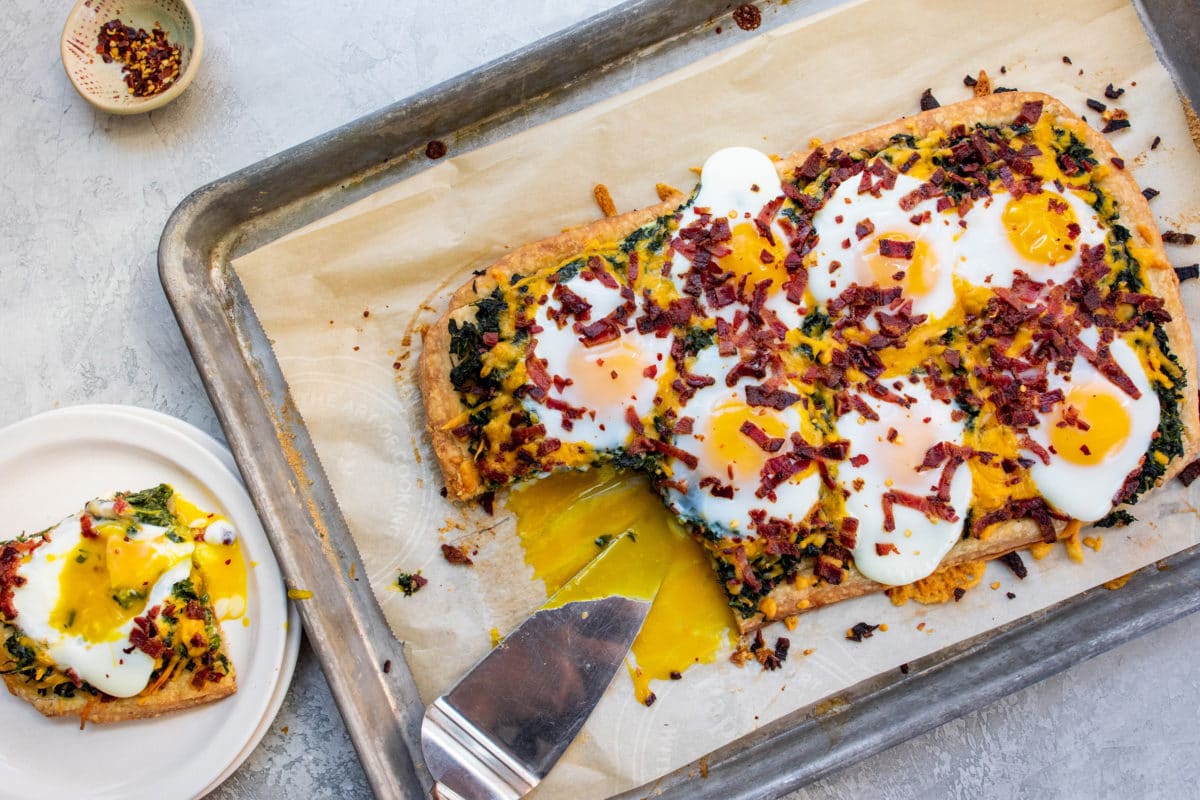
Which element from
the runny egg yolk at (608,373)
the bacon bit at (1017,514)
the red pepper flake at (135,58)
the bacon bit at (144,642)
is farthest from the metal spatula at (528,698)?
the red pepper flake at (135,58)

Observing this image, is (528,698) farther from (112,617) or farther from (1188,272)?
(1188,272)

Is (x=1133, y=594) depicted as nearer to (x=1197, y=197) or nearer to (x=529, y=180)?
(x=1197, y=197)

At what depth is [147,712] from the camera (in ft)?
12.7

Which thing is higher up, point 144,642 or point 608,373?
point 608,373

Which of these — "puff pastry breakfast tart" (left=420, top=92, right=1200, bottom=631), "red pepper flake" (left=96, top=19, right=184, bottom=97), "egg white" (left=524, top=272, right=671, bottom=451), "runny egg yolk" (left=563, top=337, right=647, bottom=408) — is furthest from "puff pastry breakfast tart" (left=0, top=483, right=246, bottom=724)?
"red pepper flake" (left=96, top=19, right=184, bottom=97)

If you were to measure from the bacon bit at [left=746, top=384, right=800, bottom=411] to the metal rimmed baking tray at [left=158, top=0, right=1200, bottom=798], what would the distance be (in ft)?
4.77

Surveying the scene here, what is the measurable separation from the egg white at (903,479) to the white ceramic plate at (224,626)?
2593 millimetres

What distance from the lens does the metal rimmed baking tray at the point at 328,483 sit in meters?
3.87

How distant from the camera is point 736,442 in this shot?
3672mm

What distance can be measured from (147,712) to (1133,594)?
4567 mm

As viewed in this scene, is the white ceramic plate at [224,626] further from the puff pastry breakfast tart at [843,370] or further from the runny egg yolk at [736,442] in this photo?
the runny egg yolk at [736,442]

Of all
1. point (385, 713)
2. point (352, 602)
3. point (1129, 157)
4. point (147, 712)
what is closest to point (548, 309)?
point (352, 602)

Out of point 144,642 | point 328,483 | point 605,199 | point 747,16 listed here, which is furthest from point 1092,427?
point 144,642

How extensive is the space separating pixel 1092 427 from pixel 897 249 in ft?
3.76
